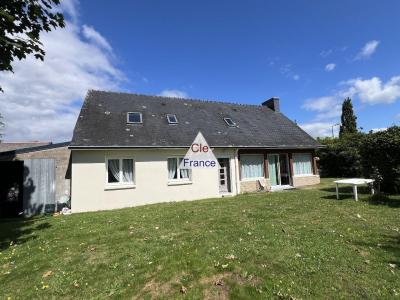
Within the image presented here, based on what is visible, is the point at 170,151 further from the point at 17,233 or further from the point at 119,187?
the point at 17,233

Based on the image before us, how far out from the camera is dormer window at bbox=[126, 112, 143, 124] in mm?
16266

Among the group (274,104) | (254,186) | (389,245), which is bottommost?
(389,245)

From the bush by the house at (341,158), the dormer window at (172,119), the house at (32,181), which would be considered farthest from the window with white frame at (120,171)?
the bush by the house at (341,158)

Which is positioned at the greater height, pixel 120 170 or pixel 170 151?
pixel 170 151

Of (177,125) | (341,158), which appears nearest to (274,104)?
(341,158)

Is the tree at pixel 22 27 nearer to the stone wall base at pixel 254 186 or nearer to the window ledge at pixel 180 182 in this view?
the window ledge at pixel 180 182

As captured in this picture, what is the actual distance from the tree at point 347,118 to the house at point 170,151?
26.8 meters

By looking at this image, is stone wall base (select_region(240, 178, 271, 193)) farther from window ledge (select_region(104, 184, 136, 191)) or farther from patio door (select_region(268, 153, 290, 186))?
window ledge (select_region(104, 184, 136, 191))

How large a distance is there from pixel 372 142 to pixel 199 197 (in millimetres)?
8544

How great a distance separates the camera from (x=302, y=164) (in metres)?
20.0

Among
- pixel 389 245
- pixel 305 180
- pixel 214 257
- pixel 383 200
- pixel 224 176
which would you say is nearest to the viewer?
pixel 214 257

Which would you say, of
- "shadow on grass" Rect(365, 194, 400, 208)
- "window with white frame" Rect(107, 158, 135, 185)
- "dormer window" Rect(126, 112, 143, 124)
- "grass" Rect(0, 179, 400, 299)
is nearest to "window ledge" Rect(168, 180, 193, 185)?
"window with white frame" Rect(107, 158, 135, 185)

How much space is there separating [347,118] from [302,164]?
2959 centimetres

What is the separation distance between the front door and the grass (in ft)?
25.1
